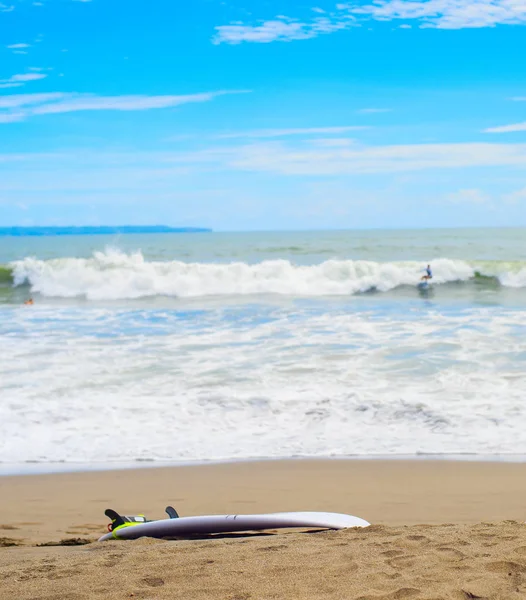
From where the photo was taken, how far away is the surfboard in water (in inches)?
175

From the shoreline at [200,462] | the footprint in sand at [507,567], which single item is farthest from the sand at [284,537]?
the shoreline at [200,462]

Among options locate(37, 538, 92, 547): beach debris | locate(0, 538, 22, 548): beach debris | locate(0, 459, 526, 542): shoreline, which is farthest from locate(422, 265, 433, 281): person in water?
locate(0, 538, 22, 548): beach debris

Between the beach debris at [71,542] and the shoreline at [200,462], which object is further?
the shoreline at [200,462]

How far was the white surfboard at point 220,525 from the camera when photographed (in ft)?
14.5

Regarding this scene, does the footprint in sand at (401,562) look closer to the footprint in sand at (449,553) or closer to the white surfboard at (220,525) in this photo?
the footprint in sand at (449,553)

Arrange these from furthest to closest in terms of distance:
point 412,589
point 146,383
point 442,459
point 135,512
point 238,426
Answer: point 146,383 → point 238,426 → point 442,459 → point 135,512 → point 412,589

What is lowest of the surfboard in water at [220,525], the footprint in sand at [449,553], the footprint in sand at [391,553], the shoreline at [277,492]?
the shoreline at [277,492]

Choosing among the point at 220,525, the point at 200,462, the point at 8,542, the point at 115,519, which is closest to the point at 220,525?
the point at 220,525

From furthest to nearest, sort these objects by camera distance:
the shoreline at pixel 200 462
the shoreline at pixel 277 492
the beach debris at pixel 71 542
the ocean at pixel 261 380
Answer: the ocean at pixel 261 380 < the shoreline at pixel 200 462 < the shoreline at pixel 277 492 < the beach debris at pixel 71 542

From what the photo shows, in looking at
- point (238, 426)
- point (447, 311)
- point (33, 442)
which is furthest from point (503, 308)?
point (33, 442)

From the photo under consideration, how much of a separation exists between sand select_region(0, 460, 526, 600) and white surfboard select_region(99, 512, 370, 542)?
84mm

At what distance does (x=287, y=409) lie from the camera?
27.2 feet

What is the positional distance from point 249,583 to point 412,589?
0.77 m

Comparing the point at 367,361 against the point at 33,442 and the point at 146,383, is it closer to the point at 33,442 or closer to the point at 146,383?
the point at 146,383
